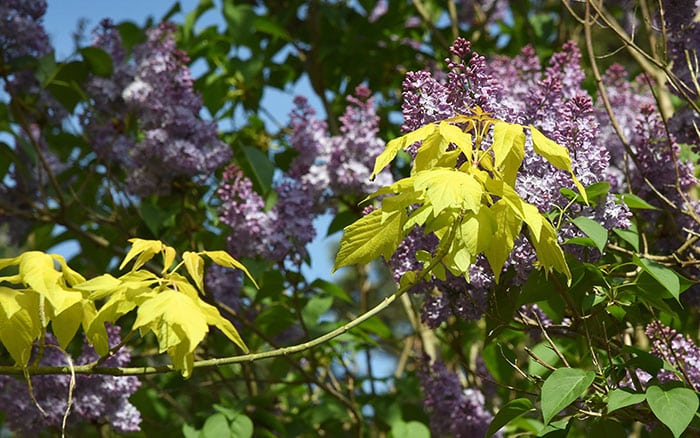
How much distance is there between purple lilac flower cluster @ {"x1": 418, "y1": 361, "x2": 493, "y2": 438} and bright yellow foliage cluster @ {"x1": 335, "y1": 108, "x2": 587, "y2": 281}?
1013mm

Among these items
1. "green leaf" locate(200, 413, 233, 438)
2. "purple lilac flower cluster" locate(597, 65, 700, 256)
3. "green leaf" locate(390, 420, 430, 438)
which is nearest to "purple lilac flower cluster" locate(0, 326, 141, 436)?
"green leaf" locate(200, 413, 233, 438)

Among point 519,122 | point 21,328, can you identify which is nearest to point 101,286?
point 21,328

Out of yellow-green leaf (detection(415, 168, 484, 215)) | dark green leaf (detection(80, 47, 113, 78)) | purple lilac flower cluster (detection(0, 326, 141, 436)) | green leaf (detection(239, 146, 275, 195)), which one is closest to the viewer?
yellow-green leaf (detection(415, 168, 484, 215))

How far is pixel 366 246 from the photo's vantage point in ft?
3.44

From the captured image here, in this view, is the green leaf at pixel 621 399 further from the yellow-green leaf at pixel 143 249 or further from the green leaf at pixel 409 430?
the green leaf at pixel 409 430

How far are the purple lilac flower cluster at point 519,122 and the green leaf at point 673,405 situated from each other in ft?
0.83

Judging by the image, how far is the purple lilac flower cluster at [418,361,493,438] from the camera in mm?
2031

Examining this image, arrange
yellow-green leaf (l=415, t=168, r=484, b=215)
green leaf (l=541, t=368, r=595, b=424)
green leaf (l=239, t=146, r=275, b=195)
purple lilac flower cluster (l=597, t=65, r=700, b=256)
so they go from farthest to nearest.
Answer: green leaf (l=239, t=146, r=275, b=195) → purple lilac flower cluster (l=597, t=65, r=700, b=256) → green leaf (l=541, t=368, r=595, b=424) → yellow-green leaf (l=415, t=168, r=484, b=215)

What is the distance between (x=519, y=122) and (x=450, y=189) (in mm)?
514

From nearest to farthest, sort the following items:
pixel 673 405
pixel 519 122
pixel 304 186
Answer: pixel 673 405, pixel 519 122, pixel 304 186

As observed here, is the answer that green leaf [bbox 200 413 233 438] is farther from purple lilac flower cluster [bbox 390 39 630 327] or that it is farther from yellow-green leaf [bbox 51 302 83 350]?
yellow-green leaf [bbox 51 302 83 350]

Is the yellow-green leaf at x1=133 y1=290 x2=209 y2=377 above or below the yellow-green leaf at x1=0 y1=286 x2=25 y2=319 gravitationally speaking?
below

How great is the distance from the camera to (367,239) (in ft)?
3.45

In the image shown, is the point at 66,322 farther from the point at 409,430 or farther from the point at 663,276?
the point at 409,430
